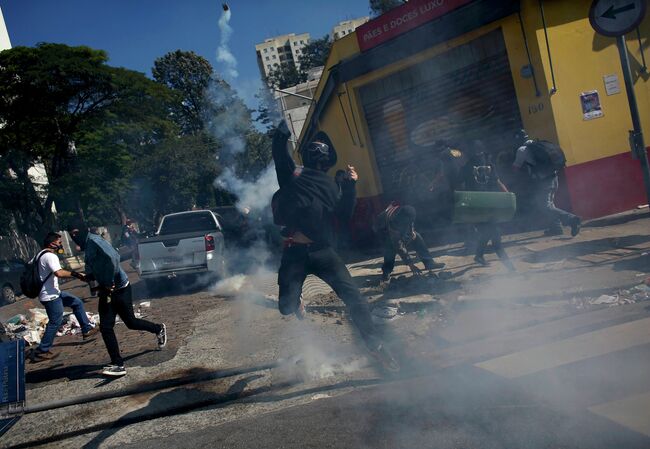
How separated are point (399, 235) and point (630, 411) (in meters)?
4.27

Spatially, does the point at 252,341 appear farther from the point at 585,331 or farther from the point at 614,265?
the point at 614,265

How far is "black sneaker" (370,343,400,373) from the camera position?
3916mm

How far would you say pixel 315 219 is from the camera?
4.00 metres

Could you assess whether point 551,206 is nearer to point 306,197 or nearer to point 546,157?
point 546,157

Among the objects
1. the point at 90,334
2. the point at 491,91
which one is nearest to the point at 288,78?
the point at 491,91

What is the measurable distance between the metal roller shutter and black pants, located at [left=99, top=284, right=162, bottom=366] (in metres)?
5.38

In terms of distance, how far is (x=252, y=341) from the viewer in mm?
5660

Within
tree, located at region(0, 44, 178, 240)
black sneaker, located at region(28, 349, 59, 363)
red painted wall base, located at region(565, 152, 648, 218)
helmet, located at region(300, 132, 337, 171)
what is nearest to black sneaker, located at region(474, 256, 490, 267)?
red painted wall base, located at region(565, 152, 648, 218)

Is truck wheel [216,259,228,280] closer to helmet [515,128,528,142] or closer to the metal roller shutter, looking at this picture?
the metal roller shutter

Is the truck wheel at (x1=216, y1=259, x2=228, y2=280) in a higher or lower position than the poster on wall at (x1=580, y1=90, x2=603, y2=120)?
lower

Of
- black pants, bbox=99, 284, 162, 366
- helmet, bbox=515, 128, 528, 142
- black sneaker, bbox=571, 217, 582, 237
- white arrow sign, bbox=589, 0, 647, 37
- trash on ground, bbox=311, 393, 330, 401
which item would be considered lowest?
black sneaker, bbox=571, 217, 582, 237

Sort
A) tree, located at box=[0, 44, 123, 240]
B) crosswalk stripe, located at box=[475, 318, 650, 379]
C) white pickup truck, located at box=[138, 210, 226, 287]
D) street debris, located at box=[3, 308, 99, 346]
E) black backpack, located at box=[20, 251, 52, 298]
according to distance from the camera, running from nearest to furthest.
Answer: crosswalk stripe, located at box=[475, 318, 650, 379] < black backpack, located at box=[20, 251, 52, 298] < street debris, located at box=[3, 308, 99, 346] < white pickup truck, located at box=[138, 210, 226, 287] < tree, located at box=[0, 44, 123, 240]

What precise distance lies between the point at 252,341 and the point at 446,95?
6579mm

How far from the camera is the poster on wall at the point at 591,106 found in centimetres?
897
